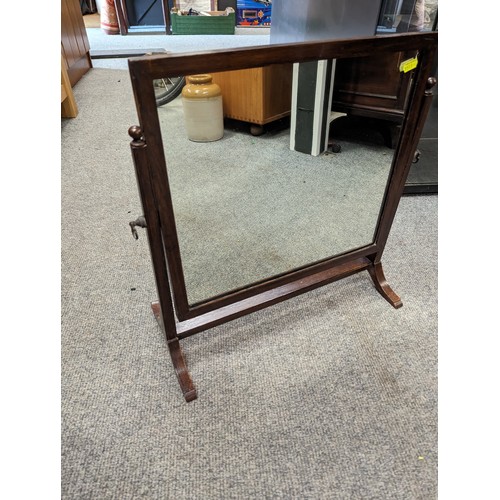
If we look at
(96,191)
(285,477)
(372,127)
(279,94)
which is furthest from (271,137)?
(285,477)

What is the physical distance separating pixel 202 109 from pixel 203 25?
405 centimetres

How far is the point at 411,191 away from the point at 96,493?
5.45ft

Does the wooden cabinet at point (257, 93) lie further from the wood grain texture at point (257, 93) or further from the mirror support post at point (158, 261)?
the mirror support post at point (158, 261)

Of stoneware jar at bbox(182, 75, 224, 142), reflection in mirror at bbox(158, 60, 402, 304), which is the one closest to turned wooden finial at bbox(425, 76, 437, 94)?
reflection in mirror at bbox(158, 60, 402, 304)

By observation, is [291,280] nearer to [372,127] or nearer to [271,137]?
[271,137]

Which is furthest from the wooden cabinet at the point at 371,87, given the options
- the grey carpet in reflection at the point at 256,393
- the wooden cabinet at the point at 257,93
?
the grey carpet in reflection at the point at 256,393

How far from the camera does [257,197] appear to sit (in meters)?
1.43

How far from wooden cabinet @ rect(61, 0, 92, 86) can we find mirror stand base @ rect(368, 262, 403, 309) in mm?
2759

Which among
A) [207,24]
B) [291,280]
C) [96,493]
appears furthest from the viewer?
Result: [207,24]

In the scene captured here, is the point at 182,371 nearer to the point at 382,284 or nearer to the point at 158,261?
the point at 158,261

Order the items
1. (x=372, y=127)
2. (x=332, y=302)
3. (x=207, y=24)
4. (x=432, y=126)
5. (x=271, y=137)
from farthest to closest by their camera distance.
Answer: (x=207, y=24) → (x=432, y=126) → (x=372, y=127) → (x=271, y=137) → (x=332, y=302)

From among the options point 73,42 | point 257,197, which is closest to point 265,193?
point 257,197

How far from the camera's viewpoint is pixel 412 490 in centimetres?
75

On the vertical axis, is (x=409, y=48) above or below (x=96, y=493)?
above
